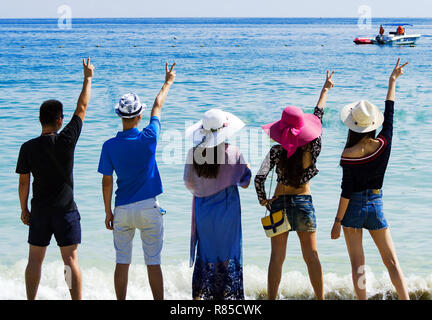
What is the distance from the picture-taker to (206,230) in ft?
12.2

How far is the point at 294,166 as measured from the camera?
3609mm

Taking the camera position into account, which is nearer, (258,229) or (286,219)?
(286,219)

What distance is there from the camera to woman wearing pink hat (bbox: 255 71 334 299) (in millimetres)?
3605

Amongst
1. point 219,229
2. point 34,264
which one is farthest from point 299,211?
point 34,264

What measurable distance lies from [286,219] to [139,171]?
1037mm

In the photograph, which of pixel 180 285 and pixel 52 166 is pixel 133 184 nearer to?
pixel 52 166

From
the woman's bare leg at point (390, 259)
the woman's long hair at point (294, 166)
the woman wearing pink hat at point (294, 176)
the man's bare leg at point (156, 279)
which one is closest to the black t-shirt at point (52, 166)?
the man's bare leg at point (156, 279)

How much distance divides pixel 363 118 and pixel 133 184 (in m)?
1.58

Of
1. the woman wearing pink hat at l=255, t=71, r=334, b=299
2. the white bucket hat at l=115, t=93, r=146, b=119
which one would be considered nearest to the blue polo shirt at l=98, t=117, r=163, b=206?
the white bucket hat at l=115, t=93, r=146, b=119

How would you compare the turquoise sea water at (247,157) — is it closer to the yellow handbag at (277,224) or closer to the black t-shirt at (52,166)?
the yellow handbag at (277,224)
